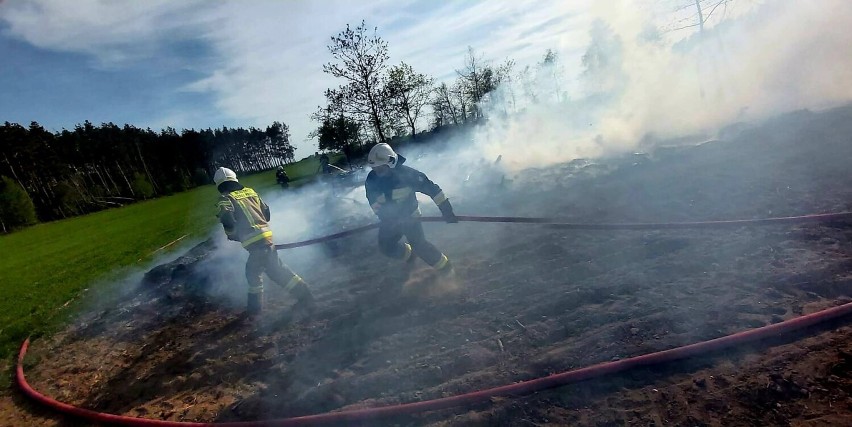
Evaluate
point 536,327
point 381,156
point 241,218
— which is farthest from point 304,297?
point 536,327

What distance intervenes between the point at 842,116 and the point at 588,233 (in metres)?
8.03

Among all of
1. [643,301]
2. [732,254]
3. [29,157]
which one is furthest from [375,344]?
[29,157]

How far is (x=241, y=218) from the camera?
593cm

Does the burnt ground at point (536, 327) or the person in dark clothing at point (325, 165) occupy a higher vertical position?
the person in dark clothing at point (325, 165)

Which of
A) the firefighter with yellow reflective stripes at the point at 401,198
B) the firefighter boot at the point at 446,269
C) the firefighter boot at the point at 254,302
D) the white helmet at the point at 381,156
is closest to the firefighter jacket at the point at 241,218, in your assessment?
the firefighter boot at the point at 254,302

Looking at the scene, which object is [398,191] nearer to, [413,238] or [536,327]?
[413,238]

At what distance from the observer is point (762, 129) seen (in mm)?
10914

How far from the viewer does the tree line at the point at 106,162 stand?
5144cm

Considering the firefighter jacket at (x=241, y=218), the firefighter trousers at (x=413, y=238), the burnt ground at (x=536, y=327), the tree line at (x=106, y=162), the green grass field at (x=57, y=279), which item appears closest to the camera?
the burnt ground at (x=536, y=327)

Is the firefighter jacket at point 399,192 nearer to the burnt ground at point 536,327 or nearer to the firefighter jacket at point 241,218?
the burnt ground at point 536,327

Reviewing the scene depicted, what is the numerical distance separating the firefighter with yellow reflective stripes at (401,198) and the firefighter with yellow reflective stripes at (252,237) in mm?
1536

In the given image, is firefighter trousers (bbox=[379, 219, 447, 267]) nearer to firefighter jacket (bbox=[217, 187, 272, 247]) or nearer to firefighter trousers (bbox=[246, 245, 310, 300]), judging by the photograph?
firefighter trousers (bbox=[246, 245, 310, 300])

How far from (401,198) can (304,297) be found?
6.51 feet

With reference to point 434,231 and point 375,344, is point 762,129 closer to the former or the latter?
point 434,231
